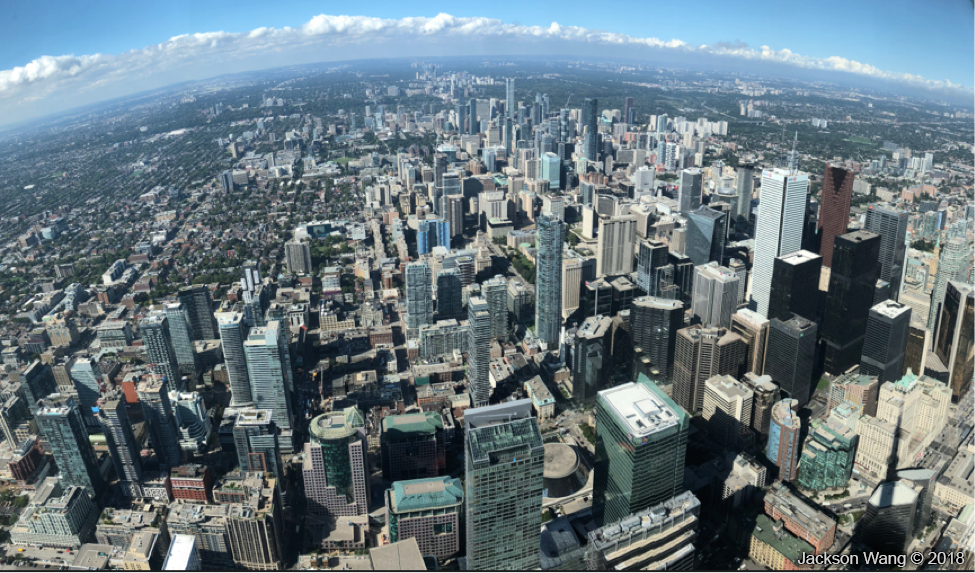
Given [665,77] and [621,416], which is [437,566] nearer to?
[621,416]

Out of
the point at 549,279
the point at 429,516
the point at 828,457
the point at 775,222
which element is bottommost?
the point at 828,457

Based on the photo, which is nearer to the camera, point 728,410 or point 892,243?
point 728,410

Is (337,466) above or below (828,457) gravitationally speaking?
above

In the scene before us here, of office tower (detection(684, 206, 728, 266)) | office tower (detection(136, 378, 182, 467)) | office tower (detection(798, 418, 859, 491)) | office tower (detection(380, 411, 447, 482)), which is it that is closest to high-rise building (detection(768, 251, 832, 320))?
office tower (detection(684, 206, 728, 266))

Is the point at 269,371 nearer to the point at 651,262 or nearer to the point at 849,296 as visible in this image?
the point at 651,262

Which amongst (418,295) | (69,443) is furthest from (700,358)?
(69,443)

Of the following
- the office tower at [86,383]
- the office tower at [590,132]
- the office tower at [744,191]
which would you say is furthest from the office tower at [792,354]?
the office tower at [590,132]

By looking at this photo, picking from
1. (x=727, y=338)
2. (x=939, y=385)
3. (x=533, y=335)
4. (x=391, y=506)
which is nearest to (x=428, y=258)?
(x=533, y=335)

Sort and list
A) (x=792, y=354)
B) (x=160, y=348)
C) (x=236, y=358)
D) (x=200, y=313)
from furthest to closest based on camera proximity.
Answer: (x=200, y=313) < (x=160, y=348) < (x=236, y=358) < (x=792, y=354)
